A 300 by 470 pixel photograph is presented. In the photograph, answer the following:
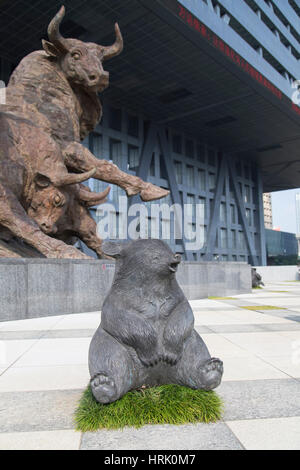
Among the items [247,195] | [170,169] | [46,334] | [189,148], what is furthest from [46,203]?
[247,195]

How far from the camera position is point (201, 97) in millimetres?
26094

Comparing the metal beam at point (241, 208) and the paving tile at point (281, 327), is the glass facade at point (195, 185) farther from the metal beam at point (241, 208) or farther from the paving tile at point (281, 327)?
the paving tile at point (281, 327)

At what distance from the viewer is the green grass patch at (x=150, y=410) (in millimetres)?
2201

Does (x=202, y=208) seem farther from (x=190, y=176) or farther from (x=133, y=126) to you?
(x=133, y=126)

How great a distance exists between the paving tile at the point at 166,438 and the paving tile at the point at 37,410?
0.29 metres

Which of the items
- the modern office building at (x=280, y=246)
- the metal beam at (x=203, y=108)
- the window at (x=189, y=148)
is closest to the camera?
the metal beam at (x=203, y=108)

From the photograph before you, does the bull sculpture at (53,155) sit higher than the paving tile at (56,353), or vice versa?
the bull sculpture at (53,155)

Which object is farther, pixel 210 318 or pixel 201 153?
pixel 201 153

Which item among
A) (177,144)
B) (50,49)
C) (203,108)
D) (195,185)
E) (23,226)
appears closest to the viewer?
(23,226)

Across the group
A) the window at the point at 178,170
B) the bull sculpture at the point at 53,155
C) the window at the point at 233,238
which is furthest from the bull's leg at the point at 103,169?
the window at the point at 233,238

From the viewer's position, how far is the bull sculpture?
7891mm

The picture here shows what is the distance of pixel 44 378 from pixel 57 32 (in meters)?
8.23

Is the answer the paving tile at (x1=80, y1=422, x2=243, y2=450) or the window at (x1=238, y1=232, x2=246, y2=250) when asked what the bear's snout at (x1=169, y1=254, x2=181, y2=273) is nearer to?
the paving tile at (x1=80, y1=422, x2=243, y2=450)
